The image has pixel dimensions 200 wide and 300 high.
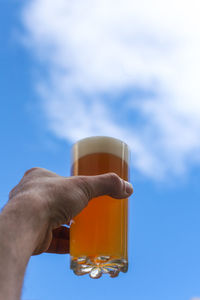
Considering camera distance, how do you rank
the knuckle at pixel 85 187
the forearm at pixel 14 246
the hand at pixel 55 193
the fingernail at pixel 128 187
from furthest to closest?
the fingernail at pixel 128 187 < the knuckle at pixel 85 187 < the hand at pixel 55 193 < the forearm at pixel 14 246

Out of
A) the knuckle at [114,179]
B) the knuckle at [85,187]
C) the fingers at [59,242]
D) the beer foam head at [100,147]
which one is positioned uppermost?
the beer foam head at [100,147]

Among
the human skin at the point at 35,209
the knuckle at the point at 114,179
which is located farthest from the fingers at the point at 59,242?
the knuckle at the point at 114,179

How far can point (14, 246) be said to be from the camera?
1.13m

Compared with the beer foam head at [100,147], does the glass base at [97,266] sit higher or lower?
lower

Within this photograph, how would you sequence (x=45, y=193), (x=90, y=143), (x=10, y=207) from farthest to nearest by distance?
(x=90, y=143), (x=45, y=193), (x=10, y=207)

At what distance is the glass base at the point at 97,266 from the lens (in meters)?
1.63

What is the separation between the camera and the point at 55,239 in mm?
1958

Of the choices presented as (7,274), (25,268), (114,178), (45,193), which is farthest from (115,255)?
(7,274)

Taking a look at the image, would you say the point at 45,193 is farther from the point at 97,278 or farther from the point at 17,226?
the point at 97,278

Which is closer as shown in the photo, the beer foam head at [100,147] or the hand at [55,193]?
the hand at [55,193]

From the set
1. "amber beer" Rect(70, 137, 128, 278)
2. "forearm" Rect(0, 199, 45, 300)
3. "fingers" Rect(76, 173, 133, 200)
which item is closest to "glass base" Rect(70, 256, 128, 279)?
"amber beer" Rect(70, 137, 128, 278)

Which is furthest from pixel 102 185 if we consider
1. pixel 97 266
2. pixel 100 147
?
pixel 97 266

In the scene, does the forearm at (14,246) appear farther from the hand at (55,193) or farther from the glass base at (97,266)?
the glass base at (97,266)

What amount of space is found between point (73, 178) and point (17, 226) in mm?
400
